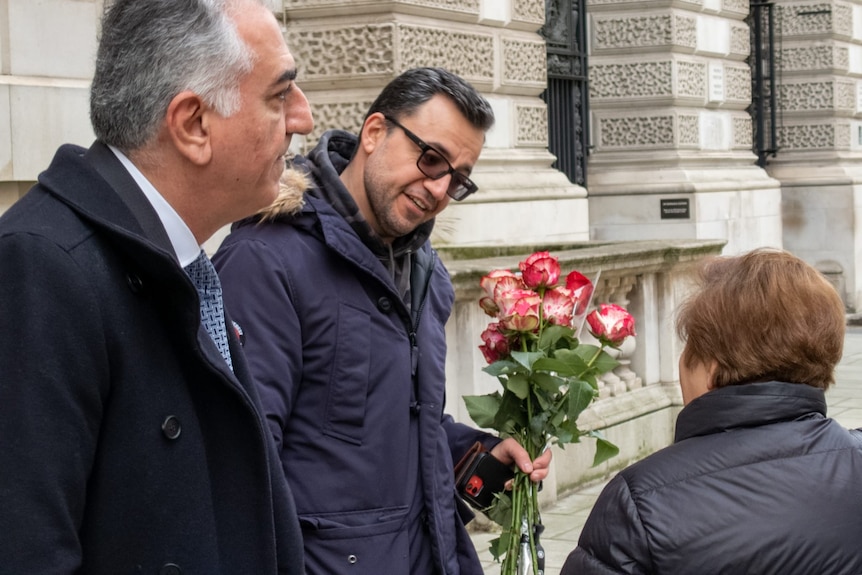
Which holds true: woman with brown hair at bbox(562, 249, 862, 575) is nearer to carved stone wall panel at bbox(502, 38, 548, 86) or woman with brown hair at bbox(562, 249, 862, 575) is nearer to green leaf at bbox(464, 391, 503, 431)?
green leaf at bbox(464, 391, 503, 431)

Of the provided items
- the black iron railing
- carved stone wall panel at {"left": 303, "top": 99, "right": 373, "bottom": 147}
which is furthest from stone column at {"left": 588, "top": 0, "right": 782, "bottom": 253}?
carved stone wall panel at {"left": 303, "top": 99, "right": 373, "bottom": 147}

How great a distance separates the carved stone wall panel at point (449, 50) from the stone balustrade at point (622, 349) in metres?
1.21

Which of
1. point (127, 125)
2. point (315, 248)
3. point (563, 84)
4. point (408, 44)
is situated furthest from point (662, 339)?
point (127, 125)

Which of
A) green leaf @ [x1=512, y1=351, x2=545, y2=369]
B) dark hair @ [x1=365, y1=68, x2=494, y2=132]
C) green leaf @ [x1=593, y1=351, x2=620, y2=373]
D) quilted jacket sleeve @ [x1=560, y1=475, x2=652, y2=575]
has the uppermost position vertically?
dark hair @ [x1=365, y1=68, x2=494, y2=132]

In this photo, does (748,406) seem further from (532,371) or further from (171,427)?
(171,427)

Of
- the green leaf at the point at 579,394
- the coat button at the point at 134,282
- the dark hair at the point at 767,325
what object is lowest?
the green leaf at the point at 579,394

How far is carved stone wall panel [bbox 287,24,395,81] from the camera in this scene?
767 cm

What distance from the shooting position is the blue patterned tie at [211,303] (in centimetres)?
189

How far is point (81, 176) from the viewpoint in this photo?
167 centimetres

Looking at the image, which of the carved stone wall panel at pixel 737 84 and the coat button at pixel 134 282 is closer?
the coat button at pixel 134 282

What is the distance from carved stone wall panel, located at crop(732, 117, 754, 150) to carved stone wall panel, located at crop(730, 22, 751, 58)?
660mm

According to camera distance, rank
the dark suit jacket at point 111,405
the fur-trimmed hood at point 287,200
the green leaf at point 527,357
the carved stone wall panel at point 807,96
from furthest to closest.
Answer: the carved stone wall panel at point 807,96, the green leaf at point 527,357, the fur-trimmed hood at point 287,200, the dark suit jacket at point 111,405

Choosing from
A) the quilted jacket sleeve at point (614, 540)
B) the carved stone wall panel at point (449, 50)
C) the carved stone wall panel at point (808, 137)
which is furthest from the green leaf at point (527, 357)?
the carved stone wall panel at point (808, 137)

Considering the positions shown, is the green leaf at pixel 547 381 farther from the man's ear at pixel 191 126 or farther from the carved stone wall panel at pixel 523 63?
the carved stone wall panel at pixel 523 63
